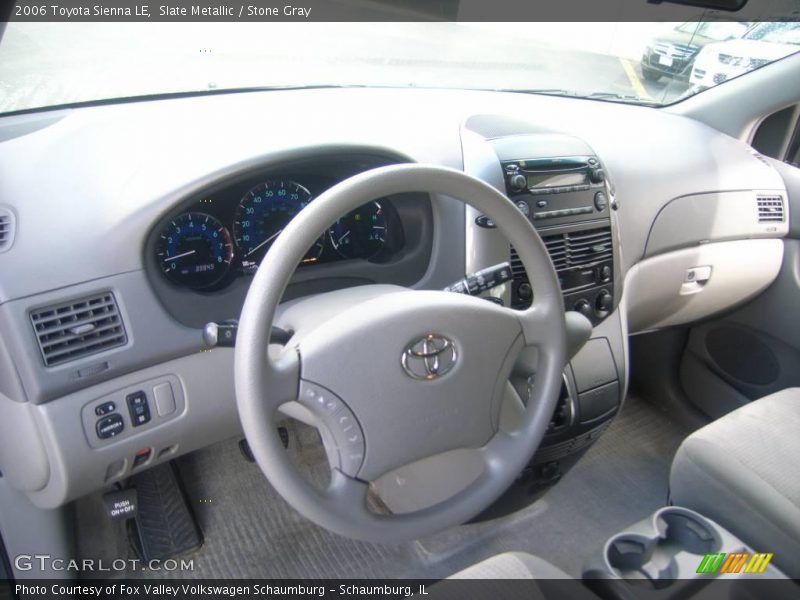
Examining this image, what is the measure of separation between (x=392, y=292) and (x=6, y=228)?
0.77m

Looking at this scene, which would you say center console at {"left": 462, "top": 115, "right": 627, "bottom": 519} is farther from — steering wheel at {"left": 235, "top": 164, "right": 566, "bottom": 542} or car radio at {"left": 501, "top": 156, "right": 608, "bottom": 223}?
steering wheel at {"left": 235, "top": 164, "right": 566, "bottom": 542}

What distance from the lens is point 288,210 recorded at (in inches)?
62.3

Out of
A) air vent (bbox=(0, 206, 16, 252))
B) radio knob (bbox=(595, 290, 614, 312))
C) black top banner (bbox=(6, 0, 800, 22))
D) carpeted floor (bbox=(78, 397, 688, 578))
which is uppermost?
black top banner (bbox=(6, 0, 800, 22))

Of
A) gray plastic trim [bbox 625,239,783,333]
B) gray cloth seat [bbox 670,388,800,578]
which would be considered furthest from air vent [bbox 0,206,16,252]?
gray plastic trim [bbox 625,239,783,333]

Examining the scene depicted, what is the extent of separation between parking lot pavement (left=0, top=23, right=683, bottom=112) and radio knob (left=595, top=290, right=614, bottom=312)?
85cm

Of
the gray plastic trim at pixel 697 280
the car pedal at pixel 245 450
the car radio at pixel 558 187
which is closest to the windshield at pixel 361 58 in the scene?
the car radio at pixel 558 187

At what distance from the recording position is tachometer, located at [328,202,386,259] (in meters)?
1.65

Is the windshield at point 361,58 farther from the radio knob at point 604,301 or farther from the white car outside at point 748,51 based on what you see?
the radio knob at point 604,301

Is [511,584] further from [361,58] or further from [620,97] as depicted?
[620,97]

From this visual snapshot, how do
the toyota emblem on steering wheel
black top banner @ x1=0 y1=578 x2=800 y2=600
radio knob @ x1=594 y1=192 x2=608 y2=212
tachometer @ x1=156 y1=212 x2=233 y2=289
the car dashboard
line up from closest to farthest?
the toyota emblem on steering wheel < black top banner @ x1=0 y1=578 x2=800 y2=600 < the car dashboard < tachometer @ x1=156 y1=212 x2=233 y2=289 < radio knob @ x1=594 y1=192 x2=608 y2=212

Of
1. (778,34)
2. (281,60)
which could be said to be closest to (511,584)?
(281,60)

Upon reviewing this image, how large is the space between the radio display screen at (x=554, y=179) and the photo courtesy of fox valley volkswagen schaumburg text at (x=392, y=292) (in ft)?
0.03

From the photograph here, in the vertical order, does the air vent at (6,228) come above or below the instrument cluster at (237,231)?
above

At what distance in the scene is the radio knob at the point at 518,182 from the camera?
68.9 inches
